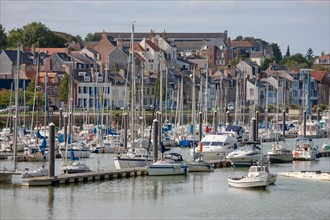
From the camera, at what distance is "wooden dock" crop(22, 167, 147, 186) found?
5550 cm

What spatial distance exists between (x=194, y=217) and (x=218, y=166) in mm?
20653

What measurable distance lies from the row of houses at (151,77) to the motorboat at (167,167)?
113 ft

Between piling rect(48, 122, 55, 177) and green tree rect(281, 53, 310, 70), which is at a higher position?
green tree rect(281, 53, 310, 70)

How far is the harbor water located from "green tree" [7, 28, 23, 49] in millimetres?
88225

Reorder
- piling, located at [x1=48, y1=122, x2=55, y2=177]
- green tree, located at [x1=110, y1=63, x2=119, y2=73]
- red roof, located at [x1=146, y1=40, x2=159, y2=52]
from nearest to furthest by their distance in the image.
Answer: piling, located at [x1=48, y1=122, x2=55, y2=177], green tree, located at [x1=110, y1=63, x2=119, y2=73], red roof, located at [x1=146, y1=40, x2=159, y2=52]

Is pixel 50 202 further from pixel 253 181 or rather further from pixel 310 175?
pixel 310 175

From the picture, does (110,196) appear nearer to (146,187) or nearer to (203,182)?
(146,187)

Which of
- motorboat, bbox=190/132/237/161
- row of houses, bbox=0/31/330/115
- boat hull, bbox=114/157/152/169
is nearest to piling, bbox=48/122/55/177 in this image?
boat hull, bbox=114/157/152/169

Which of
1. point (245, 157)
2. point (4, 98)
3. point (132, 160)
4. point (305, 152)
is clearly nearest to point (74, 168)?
point (132, 160)

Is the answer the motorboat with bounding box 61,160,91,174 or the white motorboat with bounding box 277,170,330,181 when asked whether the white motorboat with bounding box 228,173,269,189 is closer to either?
the white motorboat with bounding box 277,170,330,181

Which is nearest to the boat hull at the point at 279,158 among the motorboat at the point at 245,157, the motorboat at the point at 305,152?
the motorboat at the point at 305,152

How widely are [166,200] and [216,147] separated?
60.5 ft

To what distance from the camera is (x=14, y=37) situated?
151m

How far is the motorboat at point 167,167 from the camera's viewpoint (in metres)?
61.6
